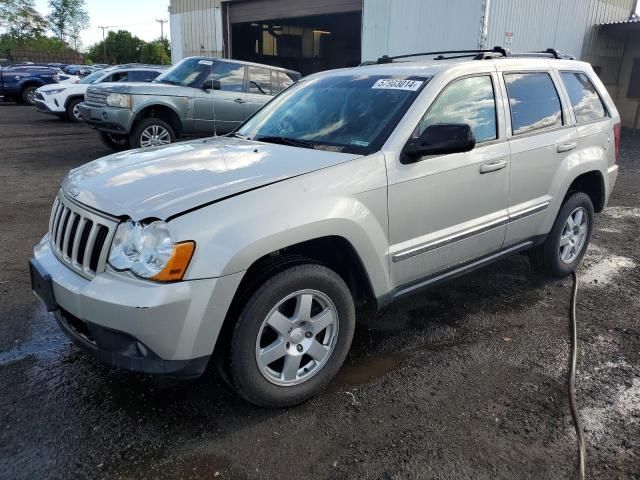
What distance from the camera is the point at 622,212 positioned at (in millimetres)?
7312

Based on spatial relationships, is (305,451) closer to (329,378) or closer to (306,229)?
(329,378)

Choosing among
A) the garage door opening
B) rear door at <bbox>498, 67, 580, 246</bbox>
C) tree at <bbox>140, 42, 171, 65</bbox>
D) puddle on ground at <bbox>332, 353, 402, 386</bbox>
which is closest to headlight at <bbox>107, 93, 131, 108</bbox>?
rear door at <bbox>498, 67, 580, 246</bbox>

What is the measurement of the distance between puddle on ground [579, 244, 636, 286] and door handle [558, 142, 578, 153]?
1248 mm

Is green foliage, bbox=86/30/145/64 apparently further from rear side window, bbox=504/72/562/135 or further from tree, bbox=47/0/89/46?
rear side window, bbox=504/72/562/135

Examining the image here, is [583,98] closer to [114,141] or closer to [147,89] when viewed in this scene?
[147,89]

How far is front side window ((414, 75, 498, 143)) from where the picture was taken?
11.2 ft

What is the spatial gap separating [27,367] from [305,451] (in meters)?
1.83

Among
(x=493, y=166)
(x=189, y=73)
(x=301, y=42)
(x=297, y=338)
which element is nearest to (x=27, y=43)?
(x=301, y=42)

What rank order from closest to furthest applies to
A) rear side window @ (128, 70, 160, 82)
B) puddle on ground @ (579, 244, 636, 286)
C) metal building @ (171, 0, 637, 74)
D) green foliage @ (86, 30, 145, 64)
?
puddle on ground @ (579, 244, 636, 286), rear side window @ (128, 70, 160, 82), metal building @ (171, 0, 637, 74), green foliage @ (86, 30, 145, 64)

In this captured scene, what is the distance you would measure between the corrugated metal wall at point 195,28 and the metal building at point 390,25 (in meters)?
0.04

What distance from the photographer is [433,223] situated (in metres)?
3.34

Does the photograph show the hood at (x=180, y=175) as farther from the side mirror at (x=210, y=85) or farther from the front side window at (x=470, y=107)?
the side mirror at (x=210, y=85)

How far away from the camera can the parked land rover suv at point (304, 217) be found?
2408mm

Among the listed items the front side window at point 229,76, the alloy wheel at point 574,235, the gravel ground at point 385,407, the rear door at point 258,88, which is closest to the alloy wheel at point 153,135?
the front side window at point 229,76
